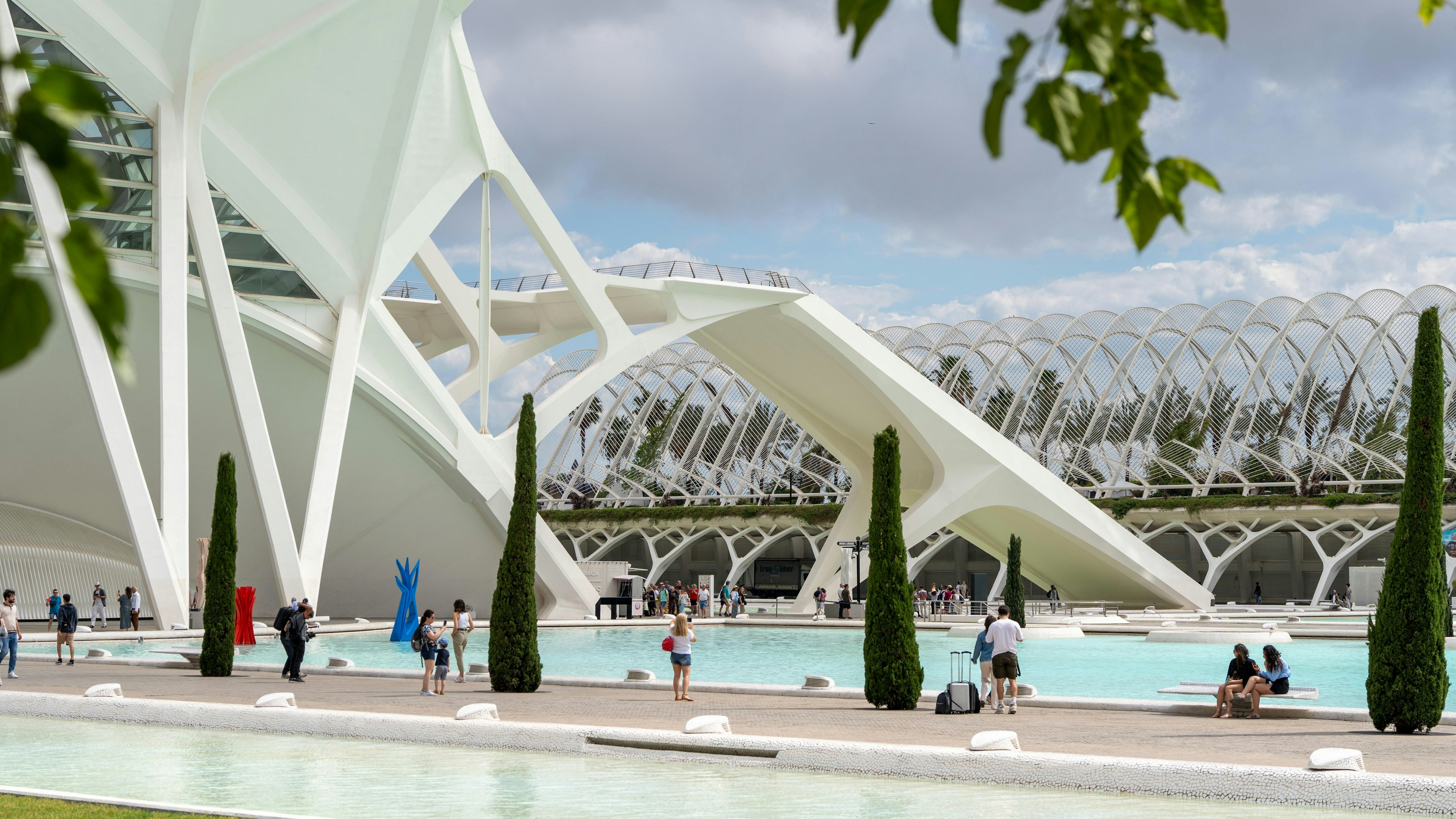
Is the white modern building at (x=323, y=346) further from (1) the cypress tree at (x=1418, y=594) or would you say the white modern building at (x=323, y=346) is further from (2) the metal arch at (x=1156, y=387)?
(1) the cypress tree at (x=1418, y=594)

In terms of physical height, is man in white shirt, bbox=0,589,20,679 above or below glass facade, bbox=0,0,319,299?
below

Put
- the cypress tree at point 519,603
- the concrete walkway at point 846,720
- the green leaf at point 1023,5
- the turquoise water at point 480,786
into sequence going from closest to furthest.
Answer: the green leaf at point 1023,5, the turquoise water at point 480,786, the concrete walkway at point 846,720, the cypress tree at point 519,603

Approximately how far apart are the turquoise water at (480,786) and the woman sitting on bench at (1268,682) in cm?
606

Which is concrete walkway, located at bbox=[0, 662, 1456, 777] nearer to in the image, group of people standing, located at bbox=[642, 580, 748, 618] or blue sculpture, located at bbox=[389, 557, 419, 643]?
blue sculpture, located at bbox=[389, 557, 419, 643]

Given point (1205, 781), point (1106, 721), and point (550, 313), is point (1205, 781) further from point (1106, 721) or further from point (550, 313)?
point (550, 313)

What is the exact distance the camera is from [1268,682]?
14.8 m

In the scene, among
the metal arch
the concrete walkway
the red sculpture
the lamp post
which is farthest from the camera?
the metal arch

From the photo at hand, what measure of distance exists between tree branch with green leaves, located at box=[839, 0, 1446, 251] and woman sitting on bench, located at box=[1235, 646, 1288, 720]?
1365 centimetres

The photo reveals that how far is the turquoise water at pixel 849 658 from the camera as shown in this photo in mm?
20281

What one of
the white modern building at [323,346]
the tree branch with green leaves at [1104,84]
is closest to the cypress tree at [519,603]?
the white modern building at [323,346]

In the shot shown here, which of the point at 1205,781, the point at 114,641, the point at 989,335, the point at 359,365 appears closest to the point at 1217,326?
the point at 989,335

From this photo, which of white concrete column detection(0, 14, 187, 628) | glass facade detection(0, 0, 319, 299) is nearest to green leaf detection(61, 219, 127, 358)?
white concrete column detection(0, 14, 187, 628)

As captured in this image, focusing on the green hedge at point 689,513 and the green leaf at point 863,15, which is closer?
the green leaf at point 863,15

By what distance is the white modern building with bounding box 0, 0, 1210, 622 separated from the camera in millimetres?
28969
